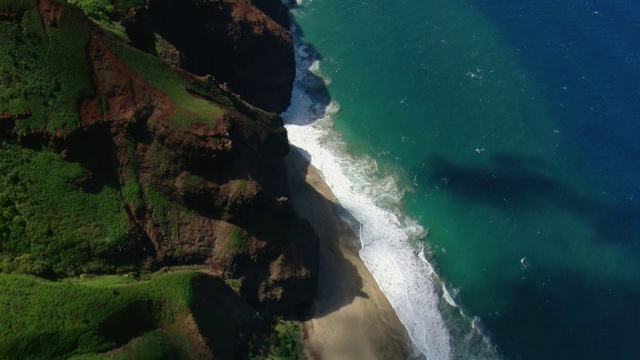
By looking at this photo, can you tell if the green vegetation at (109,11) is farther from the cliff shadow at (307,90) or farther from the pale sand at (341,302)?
the cliff shadow at (307,90)

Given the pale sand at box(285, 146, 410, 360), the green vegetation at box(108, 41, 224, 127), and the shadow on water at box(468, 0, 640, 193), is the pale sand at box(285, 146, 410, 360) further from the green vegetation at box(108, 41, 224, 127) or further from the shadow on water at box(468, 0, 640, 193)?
the shadow on water at box(468, 0, 640, 193)

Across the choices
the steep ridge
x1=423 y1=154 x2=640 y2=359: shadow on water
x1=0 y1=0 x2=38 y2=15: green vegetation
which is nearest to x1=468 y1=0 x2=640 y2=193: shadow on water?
x1=423 y1=154 x2=640 y2=359: shadow on water

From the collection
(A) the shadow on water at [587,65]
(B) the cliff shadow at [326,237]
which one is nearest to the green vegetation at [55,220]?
(B) the cliff shadow at [326,237]

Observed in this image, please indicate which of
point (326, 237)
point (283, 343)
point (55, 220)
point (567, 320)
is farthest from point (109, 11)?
point (567, 320)

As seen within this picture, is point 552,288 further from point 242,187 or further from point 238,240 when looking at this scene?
point 242,187

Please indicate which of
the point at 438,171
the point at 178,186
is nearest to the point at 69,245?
the point at 178,186

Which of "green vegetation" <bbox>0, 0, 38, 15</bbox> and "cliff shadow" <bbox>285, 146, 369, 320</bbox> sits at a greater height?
"green vegetation" <bbox>0, 0, 38, 15</bbox>
